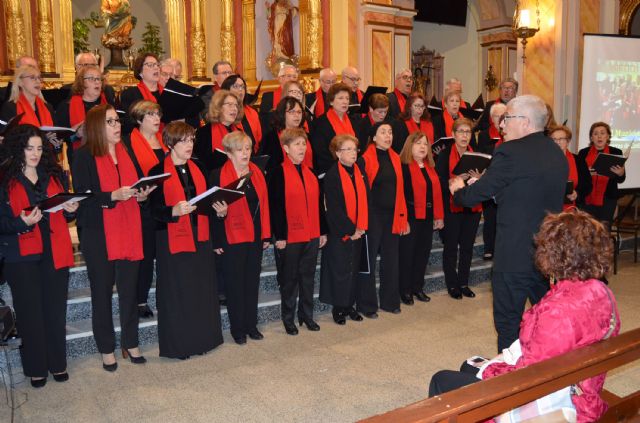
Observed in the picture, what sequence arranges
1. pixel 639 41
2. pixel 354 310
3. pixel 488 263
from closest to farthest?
pixel 354 310 → pixel 488 263 → pixel 639 41

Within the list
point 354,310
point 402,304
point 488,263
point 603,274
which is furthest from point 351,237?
point 603,274

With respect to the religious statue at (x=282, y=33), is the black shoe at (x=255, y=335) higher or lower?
lower

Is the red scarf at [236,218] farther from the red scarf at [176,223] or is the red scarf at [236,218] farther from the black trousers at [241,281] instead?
the red scarf at [176,223]

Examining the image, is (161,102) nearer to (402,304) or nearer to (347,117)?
(347,117)

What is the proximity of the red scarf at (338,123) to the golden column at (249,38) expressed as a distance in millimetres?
4965

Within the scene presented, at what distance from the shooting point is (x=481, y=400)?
6.20ft

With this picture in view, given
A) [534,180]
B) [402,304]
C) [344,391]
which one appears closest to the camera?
[534,180]

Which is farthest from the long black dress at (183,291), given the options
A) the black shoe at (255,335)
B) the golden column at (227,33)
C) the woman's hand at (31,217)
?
the golden column at (227,33)

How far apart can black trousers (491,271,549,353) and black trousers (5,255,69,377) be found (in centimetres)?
270

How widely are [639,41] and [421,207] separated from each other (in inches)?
192

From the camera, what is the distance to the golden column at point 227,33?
10.5 meters

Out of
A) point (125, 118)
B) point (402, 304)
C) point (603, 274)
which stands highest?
point (125, 118)

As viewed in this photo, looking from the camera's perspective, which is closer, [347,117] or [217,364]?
[217,364]

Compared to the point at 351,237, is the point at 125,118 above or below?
above
